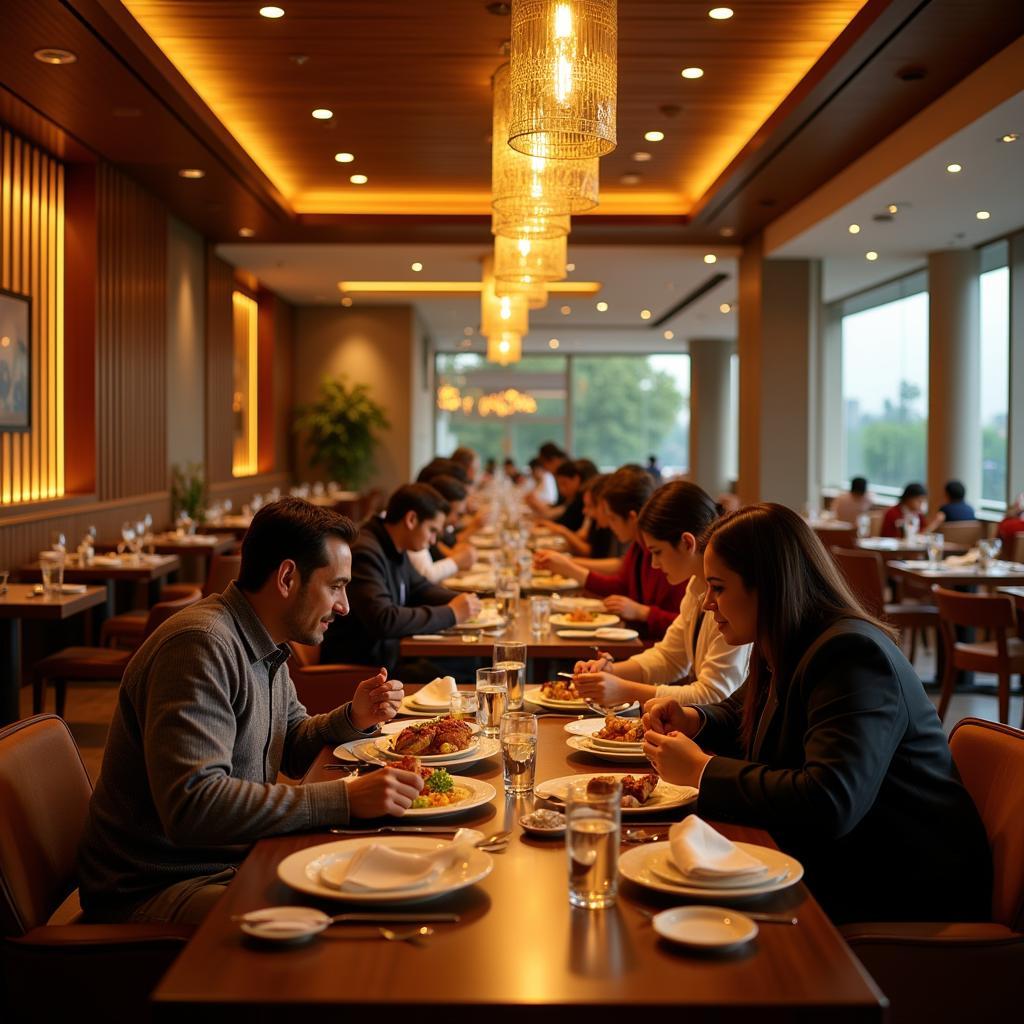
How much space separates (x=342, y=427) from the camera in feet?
51.1

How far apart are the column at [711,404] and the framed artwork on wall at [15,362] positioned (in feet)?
47.0

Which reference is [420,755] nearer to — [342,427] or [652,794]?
[652,794]

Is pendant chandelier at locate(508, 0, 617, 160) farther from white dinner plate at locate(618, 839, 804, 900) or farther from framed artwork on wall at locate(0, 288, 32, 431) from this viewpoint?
framed artwork on wall at locate(0, 288, 32, 431)

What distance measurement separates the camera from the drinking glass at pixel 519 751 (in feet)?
7.02

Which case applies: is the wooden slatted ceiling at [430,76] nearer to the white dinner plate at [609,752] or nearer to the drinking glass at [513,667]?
the drinking glass at [513,667]

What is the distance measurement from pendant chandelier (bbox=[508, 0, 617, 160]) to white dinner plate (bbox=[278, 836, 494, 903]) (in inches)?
97.8

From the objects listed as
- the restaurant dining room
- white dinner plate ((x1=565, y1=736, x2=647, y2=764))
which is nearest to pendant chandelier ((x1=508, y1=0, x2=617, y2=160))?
the restaurant dining room

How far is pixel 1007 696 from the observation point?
18.7 feet

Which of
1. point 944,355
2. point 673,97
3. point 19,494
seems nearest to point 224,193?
point 19,494

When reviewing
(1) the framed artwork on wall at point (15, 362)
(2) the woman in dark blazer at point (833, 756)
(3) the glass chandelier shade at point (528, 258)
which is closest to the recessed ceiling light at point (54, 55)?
(1) the framed artwork on wall at point (15, 362)

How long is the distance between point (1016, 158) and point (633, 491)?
4312mm

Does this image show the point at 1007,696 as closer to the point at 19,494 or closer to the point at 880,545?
the point at 880,545

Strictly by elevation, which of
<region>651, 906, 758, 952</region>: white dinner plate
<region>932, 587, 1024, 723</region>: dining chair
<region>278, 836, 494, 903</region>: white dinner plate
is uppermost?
<region>278, 836, 494, 903</region>: white dinner plate

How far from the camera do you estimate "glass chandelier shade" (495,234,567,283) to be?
6117mm
